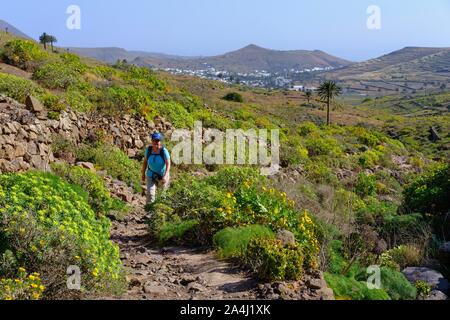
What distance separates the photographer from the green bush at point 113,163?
11.1 metres

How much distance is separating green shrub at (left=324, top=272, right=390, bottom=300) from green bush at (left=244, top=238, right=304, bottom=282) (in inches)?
15.5

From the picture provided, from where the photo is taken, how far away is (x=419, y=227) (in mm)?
8977

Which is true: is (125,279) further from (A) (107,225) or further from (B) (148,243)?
(B) (148,243)

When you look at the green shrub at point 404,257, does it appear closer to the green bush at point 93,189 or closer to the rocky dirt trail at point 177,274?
the rocky dirt trail at point 177,274

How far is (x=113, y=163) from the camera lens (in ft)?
37.3

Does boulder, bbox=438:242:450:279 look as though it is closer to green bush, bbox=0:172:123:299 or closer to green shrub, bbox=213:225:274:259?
green shrub, bbox=213:225:274:259

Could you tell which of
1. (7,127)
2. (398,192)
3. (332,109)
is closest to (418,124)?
(332,109)

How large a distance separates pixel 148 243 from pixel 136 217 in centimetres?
168

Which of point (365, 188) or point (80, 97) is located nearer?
point (80, 97)

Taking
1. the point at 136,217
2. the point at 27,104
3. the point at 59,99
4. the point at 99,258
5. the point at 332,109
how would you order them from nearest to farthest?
the point at 99,258 < the point at 136,217 < the point at 27,104 < the point at 59,99 < the point at 332,109

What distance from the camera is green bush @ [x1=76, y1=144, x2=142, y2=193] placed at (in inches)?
436

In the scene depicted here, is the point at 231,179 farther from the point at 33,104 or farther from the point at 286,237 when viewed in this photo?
the point at 33,104

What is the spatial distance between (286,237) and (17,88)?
8.35 meters

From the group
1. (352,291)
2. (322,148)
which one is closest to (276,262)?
(352,291)
